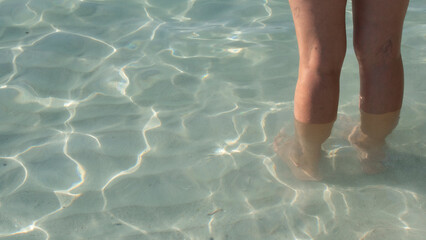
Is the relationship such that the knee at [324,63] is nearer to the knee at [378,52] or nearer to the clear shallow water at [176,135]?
the knee at [378,52]

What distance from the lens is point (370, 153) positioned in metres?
2.80

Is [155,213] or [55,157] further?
[55,157]

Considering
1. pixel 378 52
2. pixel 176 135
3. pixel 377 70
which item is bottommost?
pixel 176 135

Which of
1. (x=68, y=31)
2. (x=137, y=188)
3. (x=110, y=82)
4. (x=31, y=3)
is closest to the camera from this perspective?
(x=137, y=188)

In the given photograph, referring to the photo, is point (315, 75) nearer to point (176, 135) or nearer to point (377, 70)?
point (377, 70)

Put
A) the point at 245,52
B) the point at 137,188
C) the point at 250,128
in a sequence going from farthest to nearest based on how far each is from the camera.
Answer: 1. the point at 245,52
2. the point at 250,128
3. the point at 137,188

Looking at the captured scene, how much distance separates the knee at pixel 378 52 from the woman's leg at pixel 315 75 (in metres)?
0.14

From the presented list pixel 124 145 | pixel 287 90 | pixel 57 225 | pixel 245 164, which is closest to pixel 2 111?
pixel 124 145

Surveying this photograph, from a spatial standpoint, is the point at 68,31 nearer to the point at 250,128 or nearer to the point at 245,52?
the point at 245,52

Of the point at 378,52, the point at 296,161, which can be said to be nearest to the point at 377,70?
the point at 378,52

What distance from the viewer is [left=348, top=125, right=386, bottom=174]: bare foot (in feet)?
9.05

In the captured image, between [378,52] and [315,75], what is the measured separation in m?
0.34

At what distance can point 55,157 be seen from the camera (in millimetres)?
2996

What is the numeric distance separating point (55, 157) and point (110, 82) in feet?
2.98
